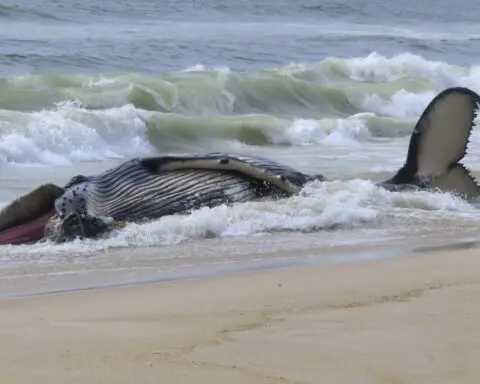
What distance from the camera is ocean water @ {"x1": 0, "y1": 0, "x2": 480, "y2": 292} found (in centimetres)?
766

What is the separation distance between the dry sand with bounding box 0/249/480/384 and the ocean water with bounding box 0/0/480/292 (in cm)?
103

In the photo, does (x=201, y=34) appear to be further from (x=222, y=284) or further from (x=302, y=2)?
(x=222, y=284)

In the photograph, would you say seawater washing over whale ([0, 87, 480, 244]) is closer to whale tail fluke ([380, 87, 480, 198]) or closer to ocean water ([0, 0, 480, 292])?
whale tail fluke ([380, 87, 480, 198])

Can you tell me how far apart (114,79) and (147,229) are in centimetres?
1153

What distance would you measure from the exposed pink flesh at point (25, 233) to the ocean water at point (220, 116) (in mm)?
260

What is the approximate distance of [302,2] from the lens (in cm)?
5506

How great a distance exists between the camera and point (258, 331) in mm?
4672

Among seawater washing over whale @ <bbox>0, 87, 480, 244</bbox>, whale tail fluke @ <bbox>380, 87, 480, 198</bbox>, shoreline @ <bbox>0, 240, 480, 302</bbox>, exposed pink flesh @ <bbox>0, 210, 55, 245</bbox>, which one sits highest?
whale tail fluke @ <bbox>380, 87, 480, 198</bbox>

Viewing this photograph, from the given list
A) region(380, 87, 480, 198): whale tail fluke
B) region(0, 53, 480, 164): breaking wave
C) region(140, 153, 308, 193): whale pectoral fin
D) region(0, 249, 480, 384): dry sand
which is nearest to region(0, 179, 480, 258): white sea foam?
region(140, 153, 308, 193): whale pectoral fin

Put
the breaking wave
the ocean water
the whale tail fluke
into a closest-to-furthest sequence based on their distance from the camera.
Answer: the ocean water, the whale tail fluke, the breaking wave

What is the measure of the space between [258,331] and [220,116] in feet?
44.5

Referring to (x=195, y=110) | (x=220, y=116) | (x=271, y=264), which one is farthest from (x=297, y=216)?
(x=195, y=110)

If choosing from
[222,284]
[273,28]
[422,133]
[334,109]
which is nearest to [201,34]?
[273,28]

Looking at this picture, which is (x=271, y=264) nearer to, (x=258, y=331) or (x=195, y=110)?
(x=258, y=331)
